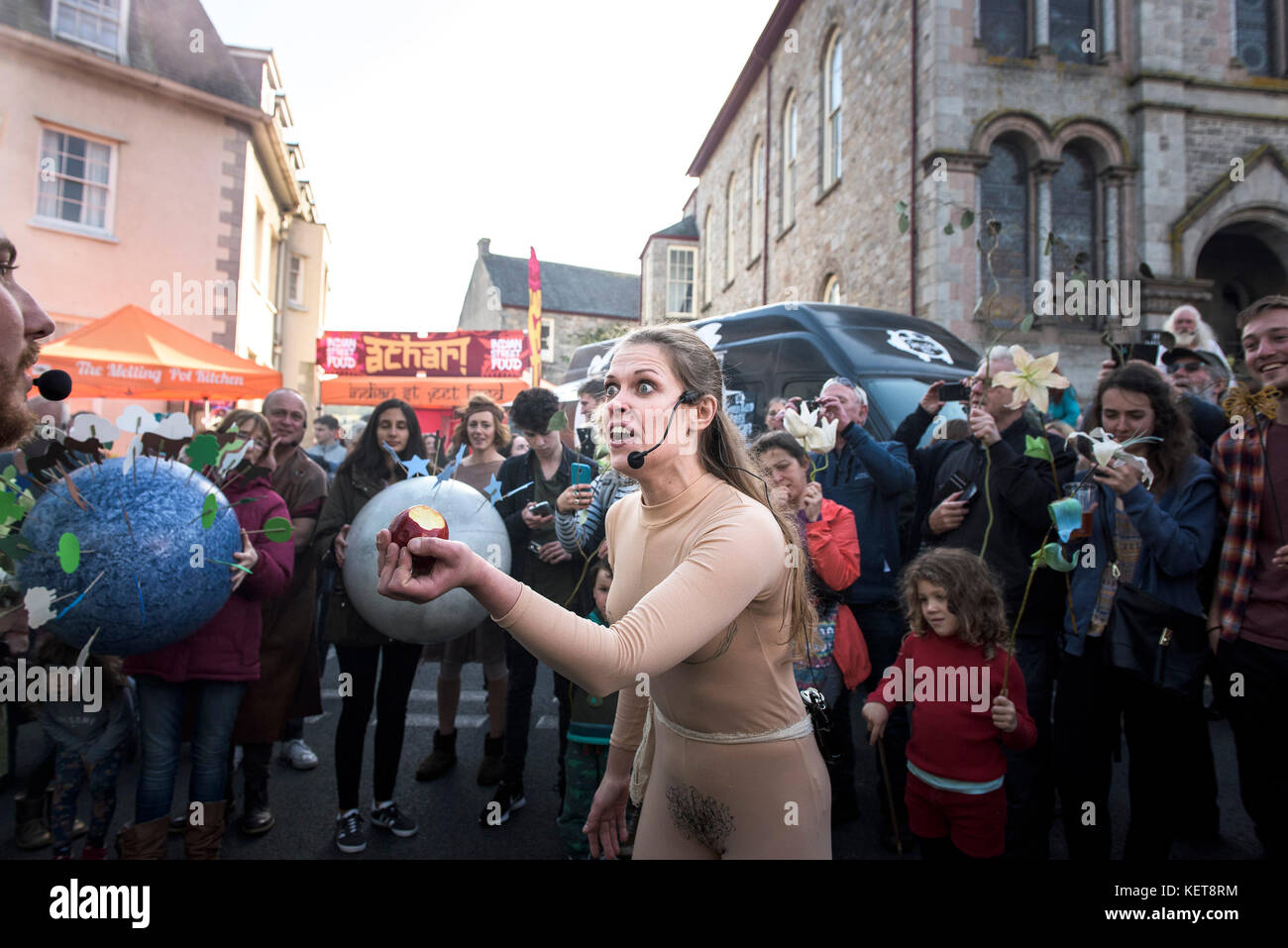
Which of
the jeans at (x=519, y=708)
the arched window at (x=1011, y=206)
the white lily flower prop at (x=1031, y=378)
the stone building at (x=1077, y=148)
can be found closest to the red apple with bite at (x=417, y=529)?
the white lily flower prop at (x=1031, y=378)

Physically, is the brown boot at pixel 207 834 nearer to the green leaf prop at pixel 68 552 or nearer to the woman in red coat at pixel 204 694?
the woman in red coat at pixel 204 694

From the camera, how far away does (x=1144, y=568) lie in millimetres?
2953

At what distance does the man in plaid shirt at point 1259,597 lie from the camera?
256 cm

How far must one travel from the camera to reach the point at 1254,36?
1268 centimetres

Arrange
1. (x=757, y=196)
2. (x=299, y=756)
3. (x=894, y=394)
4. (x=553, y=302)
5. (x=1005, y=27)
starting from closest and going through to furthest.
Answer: (x=299, y=756) → (x=894, y=394) → (x=1005, y=27) → (x=757, y=196) → (x=553, y=302)

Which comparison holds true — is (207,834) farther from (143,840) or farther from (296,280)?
(296,280)

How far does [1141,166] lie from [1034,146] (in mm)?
1807

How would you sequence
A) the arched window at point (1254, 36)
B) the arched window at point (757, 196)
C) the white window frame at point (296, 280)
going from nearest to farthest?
1. the arched window at point (1254, 36)
2. the white window frame at point (296, 280)
3. the arched window at point (757, 196)

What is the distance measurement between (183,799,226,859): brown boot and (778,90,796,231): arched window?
58.8 ft

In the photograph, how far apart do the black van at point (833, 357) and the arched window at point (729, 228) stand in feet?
54.5

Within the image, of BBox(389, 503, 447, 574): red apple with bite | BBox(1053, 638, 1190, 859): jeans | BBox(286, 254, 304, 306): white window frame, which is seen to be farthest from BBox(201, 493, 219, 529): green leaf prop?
BBox(286, 254, 304, 306): white window frame

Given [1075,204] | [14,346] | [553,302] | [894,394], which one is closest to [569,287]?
[553,302]

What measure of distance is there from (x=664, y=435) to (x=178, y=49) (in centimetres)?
1692

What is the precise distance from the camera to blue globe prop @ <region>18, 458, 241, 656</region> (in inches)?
87.7
